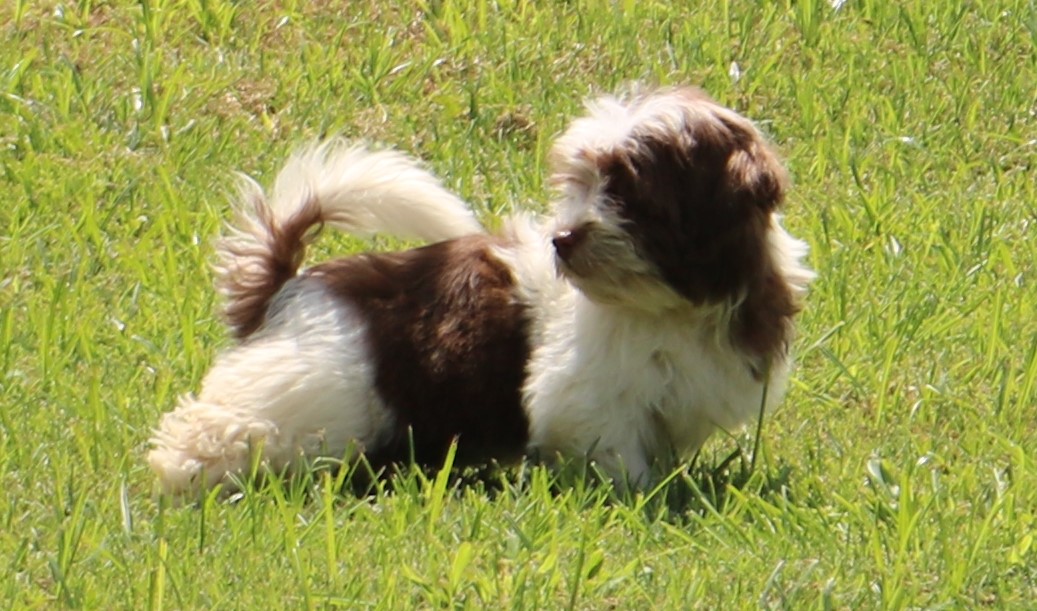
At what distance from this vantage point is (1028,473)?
489cm

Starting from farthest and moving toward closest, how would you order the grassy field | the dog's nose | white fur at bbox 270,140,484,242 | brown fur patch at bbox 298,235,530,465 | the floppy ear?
white fur at bbox 270,140,484,242 < brown fur patch at bbox 298,235,530,465 < the floppy ear < the dog's nose < the grassy field

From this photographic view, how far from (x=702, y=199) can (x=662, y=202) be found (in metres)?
0.11

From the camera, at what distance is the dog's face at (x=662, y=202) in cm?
474

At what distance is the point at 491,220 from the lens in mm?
6793

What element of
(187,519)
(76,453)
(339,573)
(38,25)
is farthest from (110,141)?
(339,573)

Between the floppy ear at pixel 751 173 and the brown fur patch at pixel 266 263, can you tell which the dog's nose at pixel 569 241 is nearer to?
the floppy ear at pixel 751 173

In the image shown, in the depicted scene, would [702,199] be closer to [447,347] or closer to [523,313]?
[523,313]

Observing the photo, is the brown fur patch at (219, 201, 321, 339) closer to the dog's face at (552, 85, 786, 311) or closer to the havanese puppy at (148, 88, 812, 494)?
the havanese puppy at (148, 88, 812, 494)

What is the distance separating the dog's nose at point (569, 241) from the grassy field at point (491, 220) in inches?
23.5

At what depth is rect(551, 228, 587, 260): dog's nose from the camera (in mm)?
4703

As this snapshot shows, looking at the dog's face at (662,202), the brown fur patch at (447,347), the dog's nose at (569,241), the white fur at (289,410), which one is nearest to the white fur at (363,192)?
the brown fur patch at (447,347)

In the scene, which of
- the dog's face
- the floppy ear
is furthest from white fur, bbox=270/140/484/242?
the floppy ear

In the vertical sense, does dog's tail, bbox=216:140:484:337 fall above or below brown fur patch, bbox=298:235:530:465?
above

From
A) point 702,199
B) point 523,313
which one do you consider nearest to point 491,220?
point 523,313
